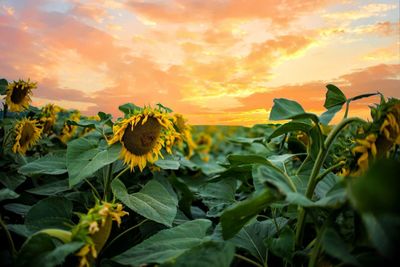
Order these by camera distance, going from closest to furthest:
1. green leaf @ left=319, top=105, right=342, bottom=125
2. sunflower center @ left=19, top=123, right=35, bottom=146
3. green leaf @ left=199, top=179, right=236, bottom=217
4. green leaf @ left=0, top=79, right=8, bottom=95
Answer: green leaf @ left=319, top=105, right=342, bottom=125, green leaf @ left=199, top=179, right=236, bottom=217, sunflower center @ left=19, top=123, right=35, bottom=146, green leaf @ left=0, top=79, right=8, bottom=95

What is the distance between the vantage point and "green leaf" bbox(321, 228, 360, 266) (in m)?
0.76

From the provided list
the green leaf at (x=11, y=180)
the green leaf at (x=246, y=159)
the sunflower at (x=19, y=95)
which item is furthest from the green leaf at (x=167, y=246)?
the sunflower at (x=19, y=95)

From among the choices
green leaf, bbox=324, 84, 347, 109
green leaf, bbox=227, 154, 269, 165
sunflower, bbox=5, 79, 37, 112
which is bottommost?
green leaf, bbox=227, 154, 269, 165

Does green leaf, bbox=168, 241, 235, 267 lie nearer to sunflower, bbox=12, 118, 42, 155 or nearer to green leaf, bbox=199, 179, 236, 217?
green leaf, bbox=199, 179, 236, 217

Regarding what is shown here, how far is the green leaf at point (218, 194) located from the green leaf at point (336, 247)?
2.16 feet

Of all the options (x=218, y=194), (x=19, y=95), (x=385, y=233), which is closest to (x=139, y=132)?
(x=218, y=194)

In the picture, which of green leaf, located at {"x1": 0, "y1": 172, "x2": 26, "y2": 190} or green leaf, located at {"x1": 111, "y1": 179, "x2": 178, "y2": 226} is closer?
Answer: green leaf, located at {"x1": 111, "y1": 179, "x2": 178, "y2": 226}

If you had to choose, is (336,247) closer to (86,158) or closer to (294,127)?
(294,127)

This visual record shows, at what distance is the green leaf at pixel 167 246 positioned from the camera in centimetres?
103

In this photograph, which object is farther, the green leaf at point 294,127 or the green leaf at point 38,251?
the green leaf at point 294,127

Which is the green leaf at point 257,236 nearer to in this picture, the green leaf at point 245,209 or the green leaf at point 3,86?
the green leaf at point 245,209

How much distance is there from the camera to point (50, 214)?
1304mm

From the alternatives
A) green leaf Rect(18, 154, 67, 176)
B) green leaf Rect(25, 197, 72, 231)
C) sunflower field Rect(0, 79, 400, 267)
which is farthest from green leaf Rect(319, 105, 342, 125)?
green leaf Rect(18, 154, 67, 176)

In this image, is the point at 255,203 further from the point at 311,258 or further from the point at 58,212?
the point at 58,212
